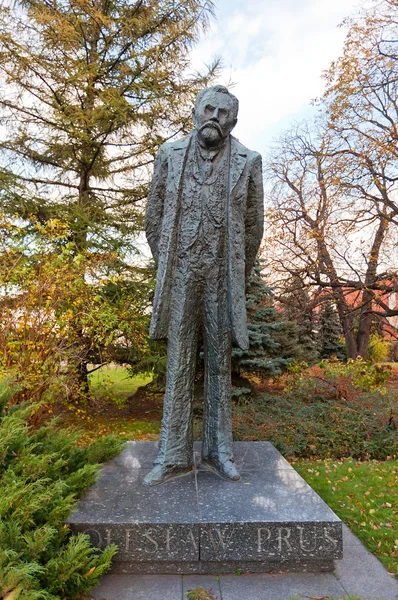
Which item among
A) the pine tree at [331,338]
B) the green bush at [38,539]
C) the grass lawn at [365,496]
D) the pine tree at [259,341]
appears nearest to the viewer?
the green bush at [38,539]

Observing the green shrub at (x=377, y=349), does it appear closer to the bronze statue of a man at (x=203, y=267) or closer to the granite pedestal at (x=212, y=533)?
the bronze statue of a man at (x=203, y=267)

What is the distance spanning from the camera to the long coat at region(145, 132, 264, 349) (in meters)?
3.78

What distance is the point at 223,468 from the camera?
3791mm

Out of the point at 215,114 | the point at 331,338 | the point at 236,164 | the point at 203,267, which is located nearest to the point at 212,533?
the point at 203,267

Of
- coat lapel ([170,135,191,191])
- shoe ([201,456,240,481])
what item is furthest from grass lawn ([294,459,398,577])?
coat lapel ([170,135,191,191])

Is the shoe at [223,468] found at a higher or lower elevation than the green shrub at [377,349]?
lower

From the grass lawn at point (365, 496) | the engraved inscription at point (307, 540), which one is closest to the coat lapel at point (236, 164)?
the engraved inscription at point (307, 540)

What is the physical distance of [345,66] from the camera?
522 inches

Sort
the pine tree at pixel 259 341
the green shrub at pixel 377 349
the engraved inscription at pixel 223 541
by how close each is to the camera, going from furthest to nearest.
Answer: the green shrub at pixel 377 349
the pine tree at pixel 259 341
the engraved inscription at pixel 223 541

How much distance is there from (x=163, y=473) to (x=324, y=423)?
4.52 metres

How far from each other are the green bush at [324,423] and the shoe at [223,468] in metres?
3.14

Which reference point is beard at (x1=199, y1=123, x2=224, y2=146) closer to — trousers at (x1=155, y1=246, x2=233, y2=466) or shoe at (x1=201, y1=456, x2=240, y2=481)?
trousers at (x1=155, y1=246, x2=233, y2=466)

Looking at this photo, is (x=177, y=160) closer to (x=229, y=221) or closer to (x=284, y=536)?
(x=229, y=221)

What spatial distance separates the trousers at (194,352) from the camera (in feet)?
12.5
